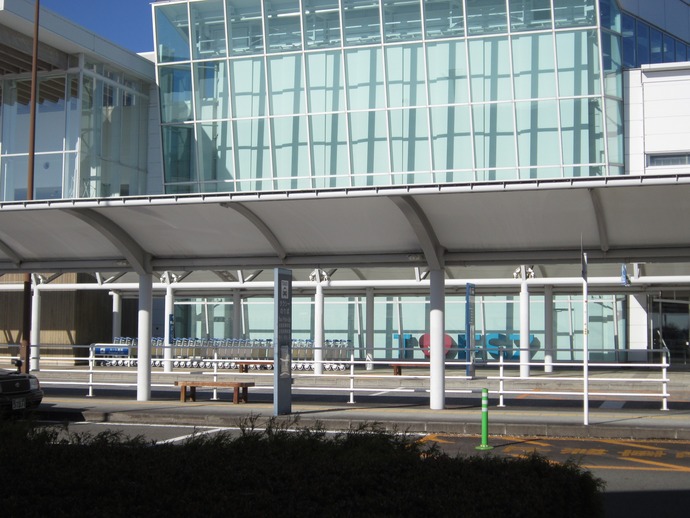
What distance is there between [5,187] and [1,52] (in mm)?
5662

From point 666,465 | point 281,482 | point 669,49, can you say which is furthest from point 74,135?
point 281,482

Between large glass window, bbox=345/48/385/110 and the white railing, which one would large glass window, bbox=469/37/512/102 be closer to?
large glass window, bbox=345/48/385/110

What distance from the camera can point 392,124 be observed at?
3297cm

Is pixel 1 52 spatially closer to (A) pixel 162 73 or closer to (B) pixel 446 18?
(A) pixel 162 73

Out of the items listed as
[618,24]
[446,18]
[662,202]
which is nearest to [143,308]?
[662,202]

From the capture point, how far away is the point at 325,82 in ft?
111

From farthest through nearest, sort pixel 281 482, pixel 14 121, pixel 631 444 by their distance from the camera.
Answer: pixel 14 121, pixel 631 444, pixel 281 482

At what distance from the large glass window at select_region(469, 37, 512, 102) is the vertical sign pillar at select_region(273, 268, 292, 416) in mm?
18380

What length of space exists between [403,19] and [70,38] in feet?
40.7

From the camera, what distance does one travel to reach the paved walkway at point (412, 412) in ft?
46.4

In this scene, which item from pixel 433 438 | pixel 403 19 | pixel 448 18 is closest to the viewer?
pixel 433 438

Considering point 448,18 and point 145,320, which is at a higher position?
point 448,18

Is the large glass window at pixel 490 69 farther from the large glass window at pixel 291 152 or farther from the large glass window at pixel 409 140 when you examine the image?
the large glass window at pixel 291 152

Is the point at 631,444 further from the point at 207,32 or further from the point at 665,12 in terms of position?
the point at 665,12
